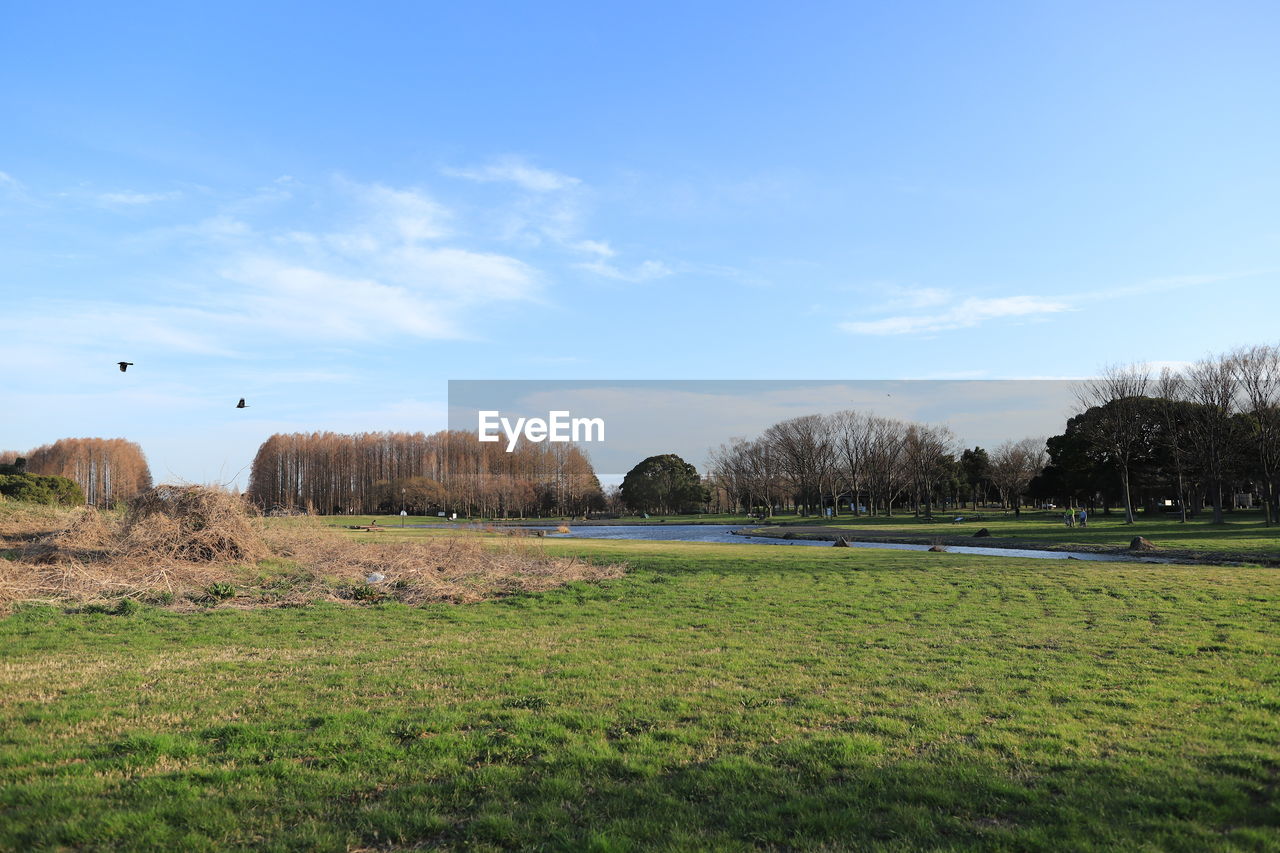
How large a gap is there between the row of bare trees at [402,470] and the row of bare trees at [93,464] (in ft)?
52.0

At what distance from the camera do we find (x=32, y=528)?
78.2 feet

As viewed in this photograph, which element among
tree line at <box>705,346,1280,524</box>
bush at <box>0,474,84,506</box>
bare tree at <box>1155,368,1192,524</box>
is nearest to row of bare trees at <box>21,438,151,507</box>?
bush at <box>0,474,84,506</box>

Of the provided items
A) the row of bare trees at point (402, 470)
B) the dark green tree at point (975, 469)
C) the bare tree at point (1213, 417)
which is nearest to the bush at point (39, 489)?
the row of bare trees at point (402, 470)

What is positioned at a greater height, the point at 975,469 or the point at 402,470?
the point at 402,470

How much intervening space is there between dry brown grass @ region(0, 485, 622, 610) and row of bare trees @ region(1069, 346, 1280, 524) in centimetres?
4562

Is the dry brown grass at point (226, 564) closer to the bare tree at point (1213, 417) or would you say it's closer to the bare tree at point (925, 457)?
the bare tree at point (1213, 417)

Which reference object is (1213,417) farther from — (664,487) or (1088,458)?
(664,487)

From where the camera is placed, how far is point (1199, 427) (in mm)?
49062

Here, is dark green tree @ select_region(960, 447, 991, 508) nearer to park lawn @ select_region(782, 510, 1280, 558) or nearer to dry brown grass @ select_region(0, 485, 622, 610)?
park lawn @ select_region(782, 510, 1280, 558)

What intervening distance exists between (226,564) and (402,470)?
9862 centimetres

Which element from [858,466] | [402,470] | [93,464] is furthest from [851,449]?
[93,464]

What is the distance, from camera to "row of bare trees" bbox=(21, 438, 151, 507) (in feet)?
337

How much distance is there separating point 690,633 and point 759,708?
4.46 metres

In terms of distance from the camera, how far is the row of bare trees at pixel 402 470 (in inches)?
4178
